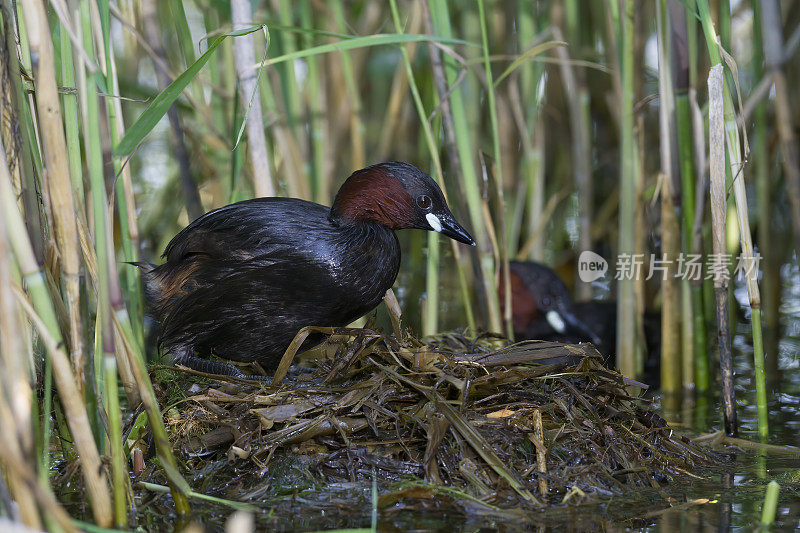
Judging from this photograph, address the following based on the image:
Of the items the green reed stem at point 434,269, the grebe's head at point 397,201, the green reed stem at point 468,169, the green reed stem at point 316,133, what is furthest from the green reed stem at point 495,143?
the green reed stem at point 316,133

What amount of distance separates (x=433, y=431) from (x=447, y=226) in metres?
0.87

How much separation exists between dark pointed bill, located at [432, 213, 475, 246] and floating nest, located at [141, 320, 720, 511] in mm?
442

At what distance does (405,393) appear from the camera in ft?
9.36

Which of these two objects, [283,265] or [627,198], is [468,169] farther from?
[283,265]

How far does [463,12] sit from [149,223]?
100 inches

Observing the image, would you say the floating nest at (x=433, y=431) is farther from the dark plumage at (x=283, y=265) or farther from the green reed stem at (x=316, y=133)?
the green reed stem at (x=316, y=133)

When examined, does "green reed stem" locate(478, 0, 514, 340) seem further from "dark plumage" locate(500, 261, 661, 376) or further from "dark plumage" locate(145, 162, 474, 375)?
"dark plumage" locate(500, 261, 661, 376)

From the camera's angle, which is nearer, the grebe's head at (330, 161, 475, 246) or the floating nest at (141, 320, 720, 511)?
the floating nest at (141, 320, 720, 511)

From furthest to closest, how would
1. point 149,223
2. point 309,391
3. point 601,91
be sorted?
point 601,91, point 149,223, point 309,391

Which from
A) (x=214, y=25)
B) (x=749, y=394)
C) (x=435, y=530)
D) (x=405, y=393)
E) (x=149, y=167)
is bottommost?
(x=749, y=394)

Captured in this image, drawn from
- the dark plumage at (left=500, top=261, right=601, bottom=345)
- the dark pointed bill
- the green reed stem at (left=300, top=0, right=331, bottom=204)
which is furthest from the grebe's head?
the dark plumage at (left=500, top=261, right=601, bottom=345)

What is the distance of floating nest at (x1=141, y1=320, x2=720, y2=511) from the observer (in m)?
2.60

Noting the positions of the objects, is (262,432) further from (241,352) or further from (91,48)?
(91,48)

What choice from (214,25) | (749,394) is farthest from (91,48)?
(749,394)
